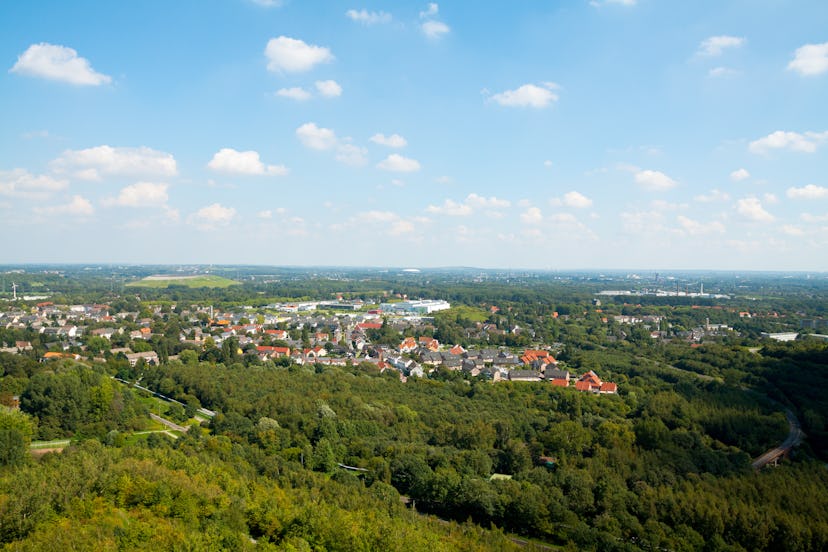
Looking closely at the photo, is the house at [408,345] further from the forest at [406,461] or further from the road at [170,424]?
the road at [170,424]

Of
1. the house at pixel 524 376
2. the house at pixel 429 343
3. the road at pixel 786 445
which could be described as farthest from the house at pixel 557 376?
the house at pixel 429 343

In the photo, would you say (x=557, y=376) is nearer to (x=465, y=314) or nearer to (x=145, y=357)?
(x=145, y=357)

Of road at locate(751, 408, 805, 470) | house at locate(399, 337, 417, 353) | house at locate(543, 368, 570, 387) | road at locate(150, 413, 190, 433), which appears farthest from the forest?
house at locate(399, 337, 417, 353)

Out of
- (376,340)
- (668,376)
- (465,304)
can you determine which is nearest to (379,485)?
(668,376)

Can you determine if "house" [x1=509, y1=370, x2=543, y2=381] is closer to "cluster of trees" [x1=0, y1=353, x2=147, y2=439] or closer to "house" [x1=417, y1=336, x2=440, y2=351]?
"house" [x1=417, y1=336, x2=440, y2=351]

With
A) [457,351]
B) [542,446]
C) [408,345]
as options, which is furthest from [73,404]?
[457,351]
